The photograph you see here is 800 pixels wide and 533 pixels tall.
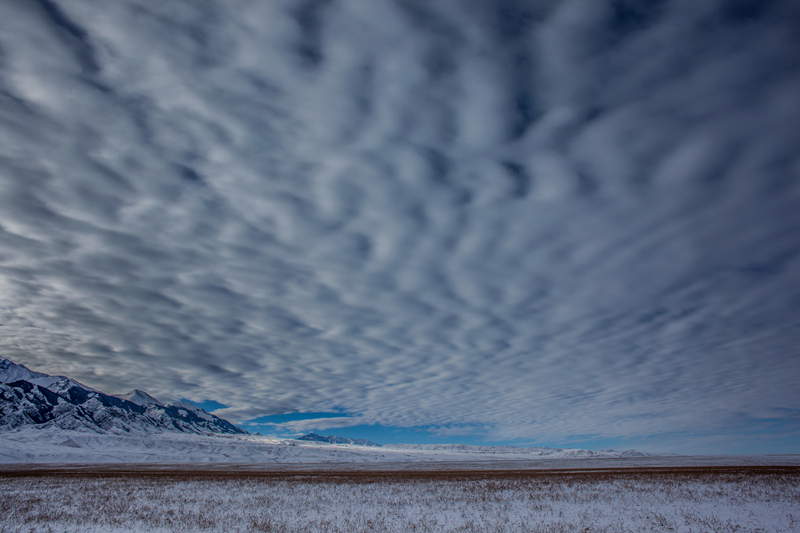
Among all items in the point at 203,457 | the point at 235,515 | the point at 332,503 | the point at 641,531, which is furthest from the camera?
the point at 203,457

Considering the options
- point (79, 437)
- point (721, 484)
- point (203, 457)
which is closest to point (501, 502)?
point (721, 484)

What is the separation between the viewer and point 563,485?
29.2m

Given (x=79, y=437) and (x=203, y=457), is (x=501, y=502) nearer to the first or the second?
(x=203, y=457)

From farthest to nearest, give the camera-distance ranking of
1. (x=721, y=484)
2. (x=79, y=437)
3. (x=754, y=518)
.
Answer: (x=79, y=437) → (x=721, y=484) → (x=754, y=518)

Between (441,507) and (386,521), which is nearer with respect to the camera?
(386,521)

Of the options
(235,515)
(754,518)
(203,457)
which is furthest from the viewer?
(203,457)

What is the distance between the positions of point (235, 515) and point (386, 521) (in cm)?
792

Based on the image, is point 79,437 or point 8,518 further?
point 79,437

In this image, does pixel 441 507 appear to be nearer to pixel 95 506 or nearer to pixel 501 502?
pixel 501 502

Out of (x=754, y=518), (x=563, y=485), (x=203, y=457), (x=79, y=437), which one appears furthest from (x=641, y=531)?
(x=79, y=437)

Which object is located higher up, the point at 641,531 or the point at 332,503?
the point at 641,531

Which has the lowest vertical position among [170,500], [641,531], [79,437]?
[79,437]

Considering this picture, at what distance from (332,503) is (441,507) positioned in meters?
6.72

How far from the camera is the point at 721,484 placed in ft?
91.7
